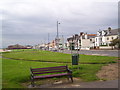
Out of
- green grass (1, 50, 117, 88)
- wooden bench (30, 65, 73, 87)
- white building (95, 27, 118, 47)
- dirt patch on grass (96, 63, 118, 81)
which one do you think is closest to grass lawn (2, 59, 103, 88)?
green grass (1, 50, 117, 88)

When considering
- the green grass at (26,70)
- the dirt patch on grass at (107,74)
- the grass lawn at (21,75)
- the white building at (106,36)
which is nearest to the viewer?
the grass lawn at (21,75)

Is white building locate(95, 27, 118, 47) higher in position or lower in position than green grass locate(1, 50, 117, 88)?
higher

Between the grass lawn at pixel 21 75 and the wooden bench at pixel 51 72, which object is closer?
the wooden bench at pixel 51 72

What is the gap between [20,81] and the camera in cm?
775

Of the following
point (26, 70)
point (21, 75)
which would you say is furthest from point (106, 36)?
point (21, 75)

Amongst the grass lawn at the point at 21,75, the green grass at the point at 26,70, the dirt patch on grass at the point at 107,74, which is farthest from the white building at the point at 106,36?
the grass lawn at the point at 21,75

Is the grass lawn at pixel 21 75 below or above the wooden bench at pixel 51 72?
below

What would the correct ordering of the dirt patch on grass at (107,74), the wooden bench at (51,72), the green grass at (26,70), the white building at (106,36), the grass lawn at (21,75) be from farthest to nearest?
the white building at (106,36), the dirt patch on grass at (107,74), the green grass at (26,70), the grass lawn at (21,75), the wooden bench at (51,72)

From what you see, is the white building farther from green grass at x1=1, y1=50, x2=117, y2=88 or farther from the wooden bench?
the wooden bench

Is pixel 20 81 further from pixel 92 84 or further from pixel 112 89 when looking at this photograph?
pixel 112 89

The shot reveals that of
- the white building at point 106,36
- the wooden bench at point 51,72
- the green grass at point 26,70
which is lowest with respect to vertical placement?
the green grass at point 26,70

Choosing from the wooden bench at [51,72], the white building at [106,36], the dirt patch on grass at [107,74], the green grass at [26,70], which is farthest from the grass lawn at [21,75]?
the white building at [106,36]

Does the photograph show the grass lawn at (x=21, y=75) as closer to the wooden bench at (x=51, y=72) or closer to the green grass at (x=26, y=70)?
the green grass at (x=26, y=70)

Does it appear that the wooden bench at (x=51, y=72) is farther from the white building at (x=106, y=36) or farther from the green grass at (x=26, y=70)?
the white building at (x=106, y=36)
